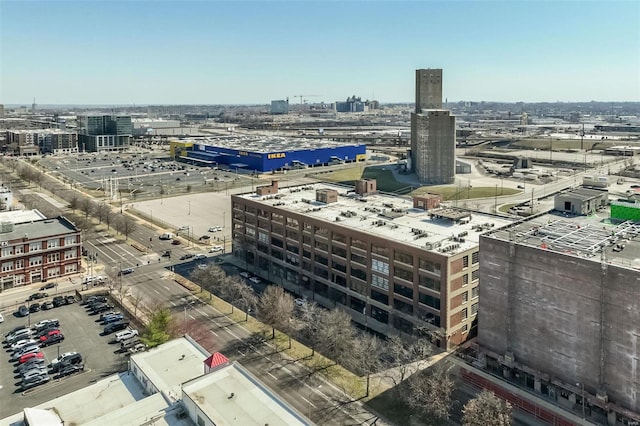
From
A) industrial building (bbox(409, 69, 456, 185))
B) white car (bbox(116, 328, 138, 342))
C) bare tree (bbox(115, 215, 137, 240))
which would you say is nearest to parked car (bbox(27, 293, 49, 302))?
white car (bbox(116, 328, 138, 342))

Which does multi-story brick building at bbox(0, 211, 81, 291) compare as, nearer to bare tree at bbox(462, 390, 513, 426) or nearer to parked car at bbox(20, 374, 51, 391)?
parked car at bbox(20, 374, 51, 391)

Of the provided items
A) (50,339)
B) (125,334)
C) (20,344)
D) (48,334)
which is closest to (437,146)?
(125,334)

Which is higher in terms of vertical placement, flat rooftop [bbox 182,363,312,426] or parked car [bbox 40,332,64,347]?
flat rooftop [bbox 182,363,312,426]

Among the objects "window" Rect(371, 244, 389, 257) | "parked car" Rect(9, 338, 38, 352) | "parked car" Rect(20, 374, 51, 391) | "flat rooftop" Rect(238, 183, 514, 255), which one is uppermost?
"flat rooftop" Rect(238, 183, 514, 255)

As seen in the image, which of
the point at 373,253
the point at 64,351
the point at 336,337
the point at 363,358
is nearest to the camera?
the point at 363,358

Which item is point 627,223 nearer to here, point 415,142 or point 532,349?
point 532,349

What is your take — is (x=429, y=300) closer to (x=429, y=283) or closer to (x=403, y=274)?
(x=429, y=283)

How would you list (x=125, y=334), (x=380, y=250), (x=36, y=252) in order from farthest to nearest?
(x=36, y=252), (x=380, y=250), (x=125, y=334)

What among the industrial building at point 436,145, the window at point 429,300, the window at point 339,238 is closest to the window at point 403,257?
the window at point 429,300
